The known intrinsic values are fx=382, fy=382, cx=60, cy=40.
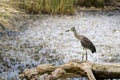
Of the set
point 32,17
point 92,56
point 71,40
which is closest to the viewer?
point 92,56

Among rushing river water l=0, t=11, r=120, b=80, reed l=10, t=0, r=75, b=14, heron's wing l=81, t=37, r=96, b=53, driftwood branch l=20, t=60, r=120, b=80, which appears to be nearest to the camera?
driftwood branch l=20, t=60, r=120, b=80

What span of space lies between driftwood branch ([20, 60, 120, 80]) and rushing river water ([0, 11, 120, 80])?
75cm

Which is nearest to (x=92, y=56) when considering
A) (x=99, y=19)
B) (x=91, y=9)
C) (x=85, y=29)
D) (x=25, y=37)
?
(x=25, y=37)

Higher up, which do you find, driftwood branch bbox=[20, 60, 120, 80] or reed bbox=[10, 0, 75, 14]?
driftwood branch bbox=[20, 60, 120, 80]

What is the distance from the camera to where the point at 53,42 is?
869 centimetres

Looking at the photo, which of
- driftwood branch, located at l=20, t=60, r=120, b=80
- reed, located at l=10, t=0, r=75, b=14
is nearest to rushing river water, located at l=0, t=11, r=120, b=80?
reed, located at l=10, t=0, r=75, b=14

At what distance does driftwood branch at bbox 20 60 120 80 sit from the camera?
5.34m

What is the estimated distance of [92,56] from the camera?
7648 mm

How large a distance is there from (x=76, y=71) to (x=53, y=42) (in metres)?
3.22

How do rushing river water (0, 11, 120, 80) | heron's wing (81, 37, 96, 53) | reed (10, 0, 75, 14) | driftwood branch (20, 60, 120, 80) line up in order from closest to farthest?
1. driftwood branch (20, 60, 120, 80)
2. heron's wing (81, 37, 96, 53)
3. rushing river water (0, 11, 120, 80)
4. reed (10, 0, 75, 14)

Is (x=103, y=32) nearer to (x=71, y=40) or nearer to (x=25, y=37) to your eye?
(x=71, y=40)

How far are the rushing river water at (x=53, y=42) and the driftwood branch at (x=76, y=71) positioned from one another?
2.47 ft

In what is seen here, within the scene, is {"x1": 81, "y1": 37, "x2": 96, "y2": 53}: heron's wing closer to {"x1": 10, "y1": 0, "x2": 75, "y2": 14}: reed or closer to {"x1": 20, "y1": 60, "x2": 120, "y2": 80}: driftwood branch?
{"x1": 20, "y1": 60, "x2": 120, "y2": 80}: driftwood branch

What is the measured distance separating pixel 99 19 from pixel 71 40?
121 inches
